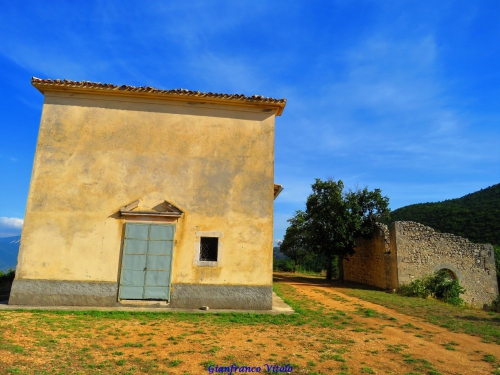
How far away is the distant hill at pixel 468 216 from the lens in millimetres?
28984

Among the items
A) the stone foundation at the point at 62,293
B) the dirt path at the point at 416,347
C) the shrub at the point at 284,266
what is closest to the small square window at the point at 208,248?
the stone foundation at the point at 62,293

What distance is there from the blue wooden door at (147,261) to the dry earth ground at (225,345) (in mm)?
851

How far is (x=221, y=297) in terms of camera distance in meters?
9.47

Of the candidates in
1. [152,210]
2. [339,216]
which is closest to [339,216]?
[339,216]

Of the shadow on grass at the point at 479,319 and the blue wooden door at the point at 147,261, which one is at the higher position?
the blue wooden door at the point at 147,261

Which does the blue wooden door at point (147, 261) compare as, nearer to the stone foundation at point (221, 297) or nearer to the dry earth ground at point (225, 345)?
the stone foundation at point (221, 297)

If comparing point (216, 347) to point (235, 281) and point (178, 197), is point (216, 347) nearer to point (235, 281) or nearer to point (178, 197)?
point (235, 281)

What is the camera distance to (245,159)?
403 inches

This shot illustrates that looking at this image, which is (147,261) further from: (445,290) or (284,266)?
(284,266)

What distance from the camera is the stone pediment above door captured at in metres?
9.61

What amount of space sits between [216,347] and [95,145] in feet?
22.3

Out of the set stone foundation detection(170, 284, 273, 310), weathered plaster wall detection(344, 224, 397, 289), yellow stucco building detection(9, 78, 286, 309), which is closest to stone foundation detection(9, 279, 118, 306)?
yellow stucco building detection(9, 78, 286, 309)

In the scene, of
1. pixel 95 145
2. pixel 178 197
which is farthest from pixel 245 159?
pixel 95 145

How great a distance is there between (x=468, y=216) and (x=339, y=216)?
17806 millimetres
